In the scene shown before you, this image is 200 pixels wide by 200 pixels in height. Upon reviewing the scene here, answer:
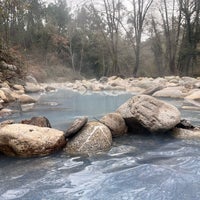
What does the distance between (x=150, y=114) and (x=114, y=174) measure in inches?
73.3

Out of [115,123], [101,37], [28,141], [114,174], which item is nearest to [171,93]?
[115,123]

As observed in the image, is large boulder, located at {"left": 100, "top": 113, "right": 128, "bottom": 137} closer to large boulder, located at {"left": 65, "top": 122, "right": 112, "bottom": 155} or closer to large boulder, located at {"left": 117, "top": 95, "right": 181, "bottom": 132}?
large boulder, located at {"left": 117, "top": 95, "right": 181, "bottom": 132}

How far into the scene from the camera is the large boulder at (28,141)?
13.2 ft

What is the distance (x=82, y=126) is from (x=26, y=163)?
3.68ft

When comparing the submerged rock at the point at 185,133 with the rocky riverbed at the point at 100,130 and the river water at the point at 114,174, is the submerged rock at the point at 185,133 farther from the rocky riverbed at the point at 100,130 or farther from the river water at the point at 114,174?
the river water at the point at 114,174

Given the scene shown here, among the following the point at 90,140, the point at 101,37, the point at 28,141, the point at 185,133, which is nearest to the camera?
the point at 28,141

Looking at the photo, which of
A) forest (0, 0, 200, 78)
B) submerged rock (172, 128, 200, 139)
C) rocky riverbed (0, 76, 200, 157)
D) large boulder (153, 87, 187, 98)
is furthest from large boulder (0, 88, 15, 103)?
forest (0, 0, 200, 78)

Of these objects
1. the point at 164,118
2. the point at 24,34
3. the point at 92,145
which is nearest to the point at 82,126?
the point at 92,145

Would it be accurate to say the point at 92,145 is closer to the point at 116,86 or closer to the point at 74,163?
the point at 74,163

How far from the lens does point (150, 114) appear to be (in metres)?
5.05

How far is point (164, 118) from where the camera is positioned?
198 inches

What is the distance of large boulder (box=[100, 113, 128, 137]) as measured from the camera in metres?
4.98

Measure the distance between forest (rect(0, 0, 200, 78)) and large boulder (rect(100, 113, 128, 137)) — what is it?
659 inches

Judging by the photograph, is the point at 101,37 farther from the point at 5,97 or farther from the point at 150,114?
the point at 150,114
